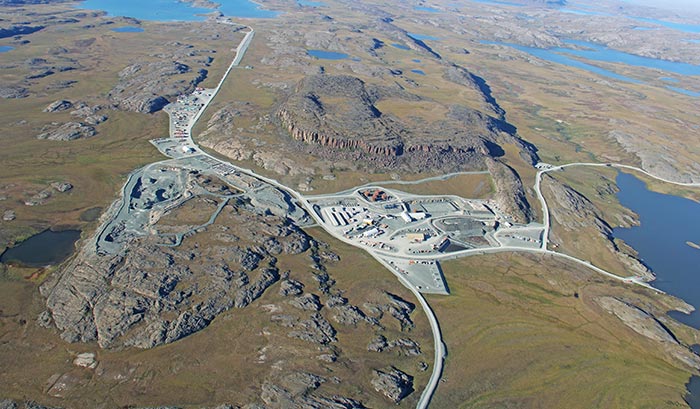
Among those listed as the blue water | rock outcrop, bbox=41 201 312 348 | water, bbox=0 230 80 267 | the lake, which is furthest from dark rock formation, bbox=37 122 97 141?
the blue water

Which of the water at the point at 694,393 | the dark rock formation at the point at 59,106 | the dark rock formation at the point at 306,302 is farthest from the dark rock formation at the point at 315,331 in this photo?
the dark rock formation at the point at 59,106

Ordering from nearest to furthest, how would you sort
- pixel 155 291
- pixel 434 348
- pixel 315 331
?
pixel 315 331
pixel 434 348
pixel 155 291

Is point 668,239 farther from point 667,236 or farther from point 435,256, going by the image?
point 435,256

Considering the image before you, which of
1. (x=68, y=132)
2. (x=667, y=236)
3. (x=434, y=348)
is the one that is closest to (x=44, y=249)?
(x=68, y=132)

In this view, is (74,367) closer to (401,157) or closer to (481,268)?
(481,268)

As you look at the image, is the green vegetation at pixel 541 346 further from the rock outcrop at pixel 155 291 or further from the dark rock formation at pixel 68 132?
the dark rock formation at pixel 68 132

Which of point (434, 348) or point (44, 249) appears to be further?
point (44, 249)

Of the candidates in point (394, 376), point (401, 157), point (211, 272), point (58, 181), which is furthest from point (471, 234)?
point (58, 181)
